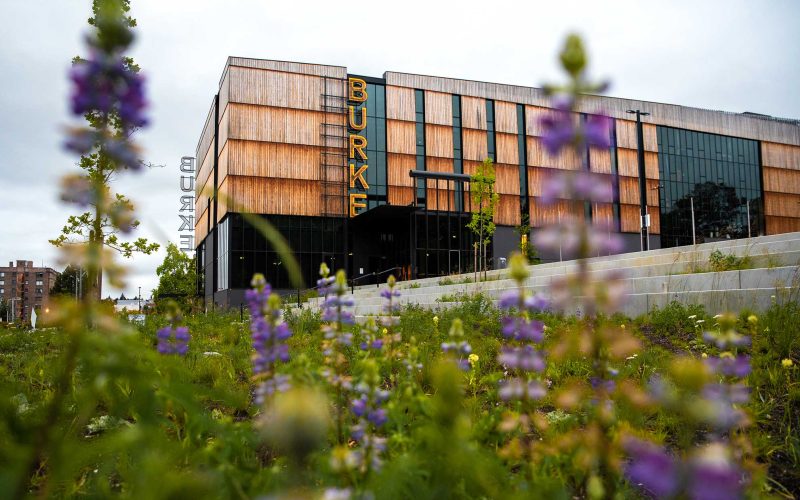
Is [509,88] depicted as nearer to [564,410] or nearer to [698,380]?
[564,410]

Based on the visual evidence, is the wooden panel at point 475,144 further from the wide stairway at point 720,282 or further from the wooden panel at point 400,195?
the wide stairway at point 720,282

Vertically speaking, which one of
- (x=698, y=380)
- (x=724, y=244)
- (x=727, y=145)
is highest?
(x=727, y=145)

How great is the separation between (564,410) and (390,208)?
27792 mm

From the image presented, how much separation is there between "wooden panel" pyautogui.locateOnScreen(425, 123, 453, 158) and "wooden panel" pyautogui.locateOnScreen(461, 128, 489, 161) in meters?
1.23

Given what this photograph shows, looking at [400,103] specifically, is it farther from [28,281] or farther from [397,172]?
[28,281]

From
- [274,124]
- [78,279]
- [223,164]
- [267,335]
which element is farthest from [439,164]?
[267,335]

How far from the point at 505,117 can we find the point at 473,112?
281cm

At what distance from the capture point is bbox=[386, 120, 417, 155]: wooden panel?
119ft

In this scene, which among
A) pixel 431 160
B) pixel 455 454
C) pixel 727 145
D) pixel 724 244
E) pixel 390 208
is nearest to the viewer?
pixel 455 454

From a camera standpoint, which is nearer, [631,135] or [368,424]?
[368,424]

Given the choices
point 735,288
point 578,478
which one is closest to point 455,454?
point 578,478

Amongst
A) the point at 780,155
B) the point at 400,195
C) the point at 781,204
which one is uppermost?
the point at 780,155

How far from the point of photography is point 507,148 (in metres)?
39.0

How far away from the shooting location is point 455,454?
1.00 meters
